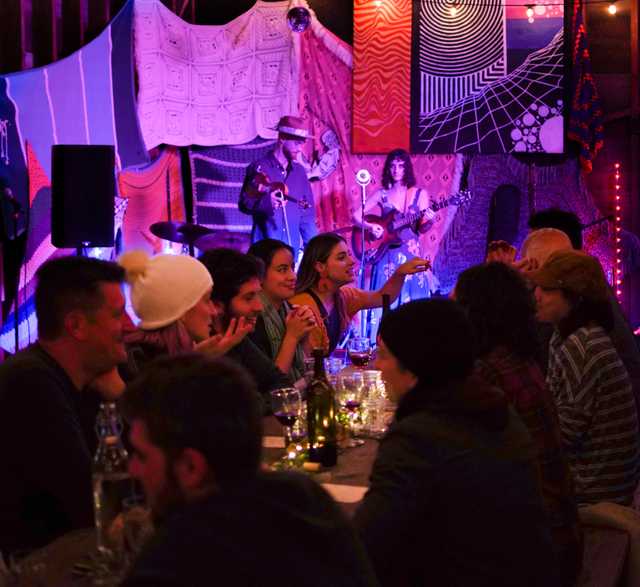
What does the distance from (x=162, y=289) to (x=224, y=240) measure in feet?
16.8

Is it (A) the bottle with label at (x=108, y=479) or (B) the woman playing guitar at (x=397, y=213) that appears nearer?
(A) the bottle with label at (x=108, y=479)

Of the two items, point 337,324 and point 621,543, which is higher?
point 337,324

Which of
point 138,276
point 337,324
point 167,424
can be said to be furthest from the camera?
point 337,324

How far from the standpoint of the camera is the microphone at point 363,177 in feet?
27.1

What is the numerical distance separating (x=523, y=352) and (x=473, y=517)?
2.24ft

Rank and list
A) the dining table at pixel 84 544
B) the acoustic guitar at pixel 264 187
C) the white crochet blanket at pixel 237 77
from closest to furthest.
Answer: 1. the dining table at pixel 84 544
2. the acoustic guitar at pixel 264 187
3. the white crochet blanket at pixel 237 77

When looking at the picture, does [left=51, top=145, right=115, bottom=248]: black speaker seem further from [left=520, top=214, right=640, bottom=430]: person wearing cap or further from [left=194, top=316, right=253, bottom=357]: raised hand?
[left=194, top=316, right=253, bottom=357]: raised hand

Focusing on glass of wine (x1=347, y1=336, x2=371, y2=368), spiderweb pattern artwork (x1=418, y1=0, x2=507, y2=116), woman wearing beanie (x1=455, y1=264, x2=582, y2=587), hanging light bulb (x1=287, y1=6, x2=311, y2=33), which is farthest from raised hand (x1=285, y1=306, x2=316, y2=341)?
spiderweb pattern artwork (x1=418, y1=0, x2=507, y2=116)

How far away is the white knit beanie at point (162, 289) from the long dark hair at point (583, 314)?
1.21 m

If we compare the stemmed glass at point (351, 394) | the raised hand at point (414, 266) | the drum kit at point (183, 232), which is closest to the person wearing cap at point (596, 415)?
the stemmed glass at point (351, 394)

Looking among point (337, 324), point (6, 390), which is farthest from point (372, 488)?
point (337, 324)

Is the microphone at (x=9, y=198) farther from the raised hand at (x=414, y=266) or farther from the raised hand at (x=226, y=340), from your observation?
the raised hand at (x=226, y=340)

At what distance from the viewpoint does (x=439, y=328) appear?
1.82 meters

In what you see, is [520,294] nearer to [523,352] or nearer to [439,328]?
[523,352]
